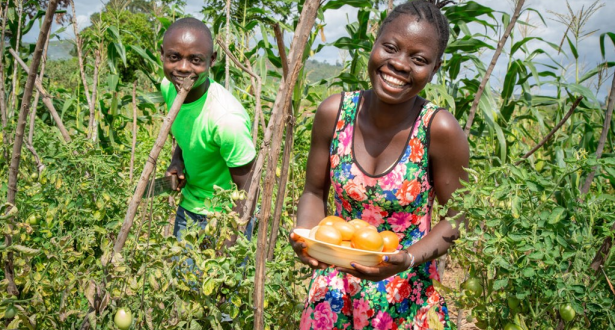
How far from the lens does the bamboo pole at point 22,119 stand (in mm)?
1300

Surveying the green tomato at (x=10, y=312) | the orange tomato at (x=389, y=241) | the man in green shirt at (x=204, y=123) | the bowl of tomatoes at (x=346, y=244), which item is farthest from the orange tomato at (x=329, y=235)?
the green tomato at (x=10, y=312)

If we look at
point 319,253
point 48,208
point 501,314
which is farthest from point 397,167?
point 48,208

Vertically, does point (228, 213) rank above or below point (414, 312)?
above

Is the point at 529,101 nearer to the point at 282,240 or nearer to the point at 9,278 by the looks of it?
the point at 282,240

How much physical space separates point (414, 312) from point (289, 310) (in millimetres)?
498

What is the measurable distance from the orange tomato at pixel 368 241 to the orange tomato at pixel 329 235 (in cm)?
4

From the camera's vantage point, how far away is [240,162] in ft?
6.61

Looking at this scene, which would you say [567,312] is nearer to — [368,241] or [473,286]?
[473,286]

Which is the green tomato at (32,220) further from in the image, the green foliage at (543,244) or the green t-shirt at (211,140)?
the green foliage at (543,244)

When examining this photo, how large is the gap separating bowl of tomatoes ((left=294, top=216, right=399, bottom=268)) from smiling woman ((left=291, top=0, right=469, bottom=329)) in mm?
128

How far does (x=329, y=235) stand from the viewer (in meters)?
1.27

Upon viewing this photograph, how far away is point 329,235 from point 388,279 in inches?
12.3

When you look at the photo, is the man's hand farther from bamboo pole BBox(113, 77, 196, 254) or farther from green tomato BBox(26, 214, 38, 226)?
bamboo pole BBox(113, 77, 196, 254)

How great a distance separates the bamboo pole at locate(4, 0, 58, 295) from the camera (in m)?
1.30
